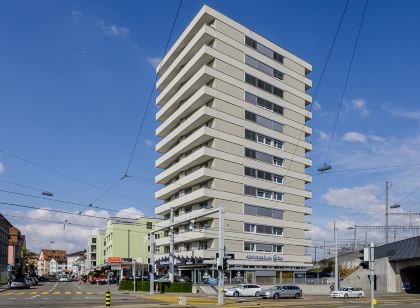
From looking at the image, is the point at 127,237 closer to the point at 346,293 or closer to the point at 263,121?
the point at 263,121

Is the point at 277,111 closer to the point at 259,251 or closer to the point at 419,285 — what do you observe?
the point at 259,251

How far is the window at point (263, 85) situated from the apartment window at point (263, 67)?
1.87 meters

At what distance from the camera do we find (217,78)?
7156 centimetres

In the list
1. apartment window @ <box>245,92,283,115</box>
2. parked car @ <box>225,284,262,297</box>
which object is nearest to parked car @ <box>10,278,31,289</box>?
parked car @ <box>225,284,262,297</box>

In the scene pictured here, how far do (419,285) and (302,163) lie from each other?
27.2 m

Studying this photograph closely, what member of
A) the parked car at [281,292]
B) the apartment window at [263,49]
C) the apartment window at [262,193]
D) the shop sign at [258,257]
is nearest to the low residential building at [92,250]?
the apartment window at [262,193]

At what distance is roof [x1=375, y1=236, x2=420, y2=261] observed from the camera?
2741 inches

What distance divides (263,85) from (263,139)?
8.43m

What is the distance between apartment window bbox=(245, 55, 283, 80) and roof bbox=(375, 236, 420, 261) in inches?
1238

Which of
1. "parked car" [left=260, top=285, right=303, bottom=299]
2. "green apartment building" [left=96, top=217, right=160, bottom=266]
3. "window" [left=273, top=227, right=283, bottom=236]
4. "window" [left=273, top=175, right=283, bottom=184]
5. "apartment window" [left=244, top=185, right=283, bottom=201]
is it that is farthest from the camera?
"green apartment building" [left=96, top=217, right=160, bottom=266]

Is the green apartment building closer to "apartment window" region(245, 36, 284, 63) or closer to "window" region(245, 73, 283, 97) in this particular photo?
"window" region(245, 73, 283, 97)

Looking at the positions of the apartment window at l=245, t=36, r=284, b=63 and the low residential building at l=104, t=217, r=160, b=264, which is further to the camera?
the low residential building at l=104, t=217, r=160, b=264

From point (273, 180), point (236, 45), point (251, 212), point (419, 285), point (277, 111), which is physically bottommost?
point (419, 285)

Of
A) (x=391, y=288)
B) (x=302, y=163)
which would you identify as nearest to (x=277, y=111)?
(x=302, y=163)
